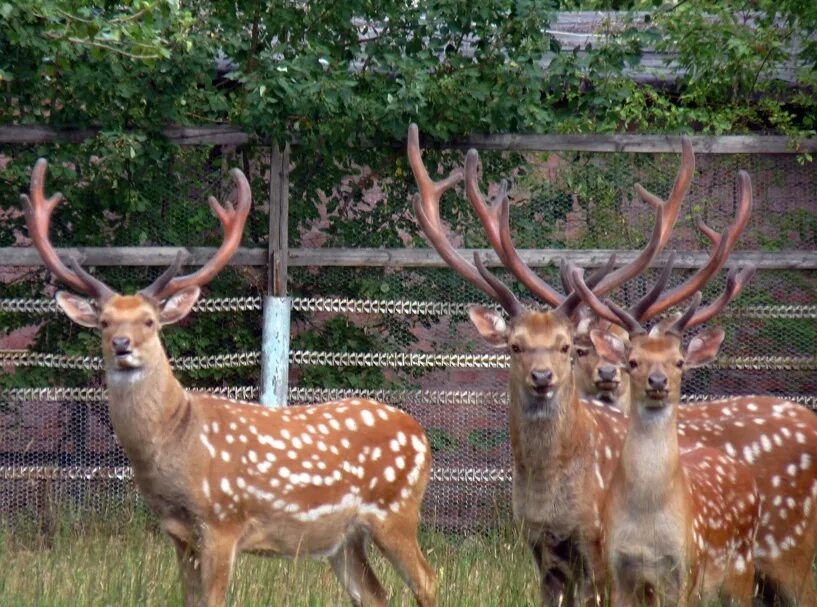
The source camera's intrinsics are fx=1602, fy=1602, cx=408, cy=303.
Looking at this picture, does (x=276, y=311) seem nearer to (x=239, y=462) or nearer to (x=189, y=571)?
(x=239, y=462)

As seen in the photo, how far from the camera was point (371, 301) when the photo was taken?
909 centimetres

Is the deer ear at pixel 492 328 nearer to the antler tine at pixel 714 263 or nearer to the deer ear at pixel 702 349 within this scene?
the antler tine at pixel 714 263

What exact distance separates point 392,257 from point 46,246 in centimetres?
244

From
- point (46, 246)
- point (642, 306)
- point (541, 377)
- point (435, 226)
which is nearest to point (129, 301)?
point (46, 246)

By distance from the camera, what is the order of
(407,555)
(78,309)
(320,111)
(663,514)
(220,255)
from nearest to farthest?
1. (663,514)
2. (407,555)
3. (78,309)
4. (220,255)
5. (320,111)

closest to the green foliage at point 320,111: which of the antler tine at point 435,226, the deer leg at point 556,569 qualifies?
the antler tine at point 435,226

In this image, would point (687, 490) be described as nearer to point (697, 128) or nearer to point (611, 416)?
point (611, 416)

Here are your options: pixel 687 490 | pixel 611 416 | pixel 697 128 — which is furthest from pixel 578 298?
pixel 697 128

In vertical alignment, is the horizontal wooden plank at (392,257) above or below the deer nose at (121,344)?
below

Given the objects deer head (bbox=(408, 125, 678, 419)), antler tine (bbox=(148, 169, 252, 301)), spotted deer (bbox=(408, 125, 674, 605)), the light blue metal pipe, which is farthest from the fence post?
spotted deer (bbox=(408, 125, 674, 605))

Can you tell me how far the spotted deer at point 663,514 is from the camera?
5.80m

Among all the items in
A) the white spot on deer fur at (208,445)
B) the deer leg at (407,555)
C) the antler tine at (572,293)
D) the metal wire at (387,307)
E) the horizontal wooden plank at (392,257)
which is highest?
the antler tine at (572,293)

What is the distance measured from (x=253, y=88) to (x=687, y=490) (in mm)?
3926

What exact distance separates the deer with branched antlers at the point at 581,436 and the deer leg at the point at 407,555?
61 cm
